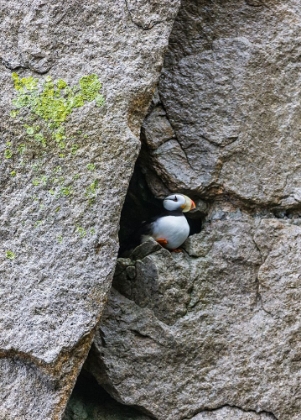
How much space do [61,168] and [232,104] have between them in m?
0.96

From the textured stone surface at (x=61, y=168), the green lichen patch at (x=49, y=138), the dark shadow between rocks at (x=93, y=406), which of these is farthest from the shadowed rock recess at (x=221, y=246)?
the green lichen patch at (x=49, y=138)

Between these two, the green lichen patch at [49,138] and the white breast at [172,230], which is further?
the white breast at [172,230]

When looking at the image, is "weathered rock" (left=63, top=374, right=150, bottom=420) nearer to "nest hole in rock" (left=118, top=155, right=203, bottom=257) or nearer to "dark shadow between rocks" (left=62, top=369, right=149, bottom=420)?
"dark shadow between rocks" (left=62, top=369, right=149, bottom=420)

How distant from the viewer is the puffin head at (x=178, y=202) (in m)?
2.98

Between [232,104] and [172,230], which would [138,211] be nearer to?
[172,230]

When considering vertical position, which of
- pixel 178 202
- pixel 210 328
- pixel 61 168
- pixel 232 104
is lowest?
pixel 210 328

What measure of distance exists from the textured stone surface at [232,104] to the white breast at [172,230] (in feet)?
0.50

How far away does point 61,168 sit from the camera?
2.53m

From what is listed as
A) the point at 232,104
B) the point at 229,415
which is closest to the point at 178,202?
the point at 232,104

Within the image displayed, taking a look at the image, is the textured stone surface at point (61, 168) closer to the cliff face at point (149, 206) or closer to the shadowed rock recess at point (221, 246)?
the cliff face at point (149, 206)

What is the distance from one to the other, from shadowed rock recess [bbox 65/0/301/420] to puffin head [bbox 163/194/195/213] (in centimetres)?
6

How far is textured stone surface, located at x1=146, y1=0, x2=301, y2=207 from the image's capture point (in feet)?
9.96

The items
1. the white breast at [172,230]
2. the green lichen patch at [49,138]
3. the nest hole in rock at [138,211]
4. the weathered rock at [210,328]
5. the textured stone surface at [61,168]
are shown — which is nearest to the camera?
the textured stone surface at [61,168]

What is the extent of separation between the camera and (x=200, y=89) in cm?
308
